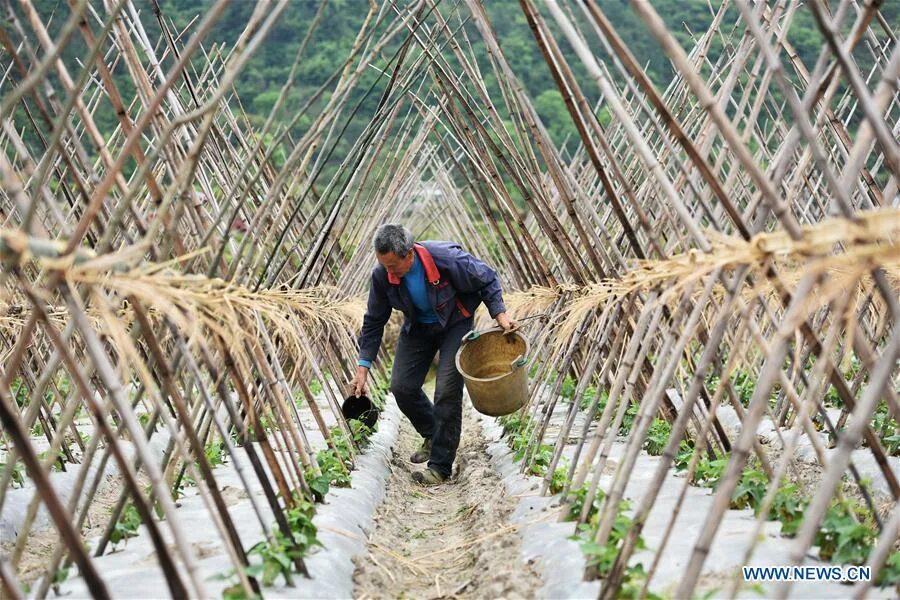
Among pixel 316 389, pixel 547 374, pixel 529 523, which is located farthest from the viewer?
pixel 316 389

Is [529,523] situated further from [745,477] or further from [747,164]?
[747,164]

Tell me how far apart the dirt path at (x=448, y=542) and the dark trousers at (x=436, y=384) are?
0.29 meters

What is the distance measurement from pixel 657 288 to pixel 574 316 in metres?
1.02

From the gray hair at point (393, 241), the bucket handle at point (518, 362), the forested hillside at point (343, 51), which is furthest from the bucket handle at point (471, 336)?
the forested hillside at point (343, 51)

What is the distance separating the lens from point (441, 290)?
17.2 ft

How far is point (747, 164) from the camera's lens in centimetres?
218

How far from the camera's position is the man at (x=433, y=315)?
5152mm

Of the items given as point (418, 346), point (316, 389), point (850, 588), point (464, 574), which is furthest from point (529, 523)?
point (316, 389)

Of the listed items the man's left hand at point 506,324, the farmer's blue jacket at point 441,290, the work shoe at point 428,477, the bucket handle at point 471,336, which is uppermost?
the farmer's blue jacket at point 441,290

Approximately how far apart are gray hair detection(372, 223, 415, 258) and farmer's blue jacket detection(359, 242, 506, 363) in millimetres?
234

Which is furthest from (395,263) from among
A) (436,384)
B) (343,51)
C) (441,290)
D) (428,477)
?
(343,51)

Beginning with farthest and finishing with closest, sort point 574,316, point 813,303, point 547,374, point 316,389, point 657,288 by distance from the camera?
point 316,389
point 547,374
point 574,316
point 657,288
point 813,303

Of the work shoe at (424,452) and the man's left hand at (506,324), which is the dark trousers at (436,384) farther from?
the man's left hand at (506,324)

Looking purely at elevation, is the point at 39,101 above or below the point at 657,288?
below
